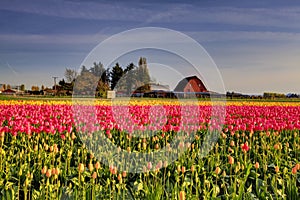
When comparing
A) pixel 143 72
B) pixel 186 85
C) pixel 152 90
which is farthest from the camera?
pixel 186 85

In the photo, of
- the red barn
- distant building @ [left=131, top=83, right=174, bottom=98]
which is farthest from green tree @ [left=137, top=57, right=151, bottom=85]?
the red barn

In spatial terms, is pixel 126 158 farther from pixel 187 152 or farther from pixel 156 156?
pixel 187 152

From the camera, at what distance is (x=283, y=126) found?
7.95 meters

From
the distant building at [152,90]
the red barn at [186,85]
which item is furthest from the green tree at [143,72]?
the red barn at [186,85]

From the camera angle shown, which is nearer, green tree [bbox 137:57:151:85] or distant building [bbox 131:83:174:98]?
distant building [bbox 131:83:174:98]

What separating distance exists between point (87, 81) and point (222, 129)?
47.9 meters

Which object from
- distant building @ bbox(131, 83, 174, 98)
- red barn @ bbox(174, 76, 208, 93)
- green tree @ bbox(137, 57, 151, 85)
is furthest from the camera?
red barn @ bbox(174, 76, 208, 93)

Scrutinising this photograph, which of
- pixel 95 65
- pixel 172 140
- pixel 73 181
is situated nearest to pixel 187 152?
pixel 172 140

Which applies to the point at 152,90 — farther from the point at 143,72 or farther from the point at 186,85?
the point at 143,72

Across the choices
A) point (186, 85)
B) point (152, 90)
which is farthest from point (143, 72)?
point (186, 85)

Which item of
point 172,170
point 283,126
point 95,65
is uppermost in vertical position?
point 95,65

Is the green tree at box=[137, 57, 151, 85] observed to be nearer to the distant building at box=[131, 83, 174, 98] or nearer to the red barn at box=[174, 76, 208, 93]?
the distant building at box=[131, 83, 174, 98]

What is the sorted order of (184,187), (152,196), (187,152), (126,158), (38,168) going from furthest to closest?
(187,152) → (126,158) → (38,168) → (184,187) → (152,196)

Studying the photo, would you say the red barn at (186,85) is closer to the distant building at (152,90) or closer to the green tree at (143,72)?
the distant building at (152,90)
